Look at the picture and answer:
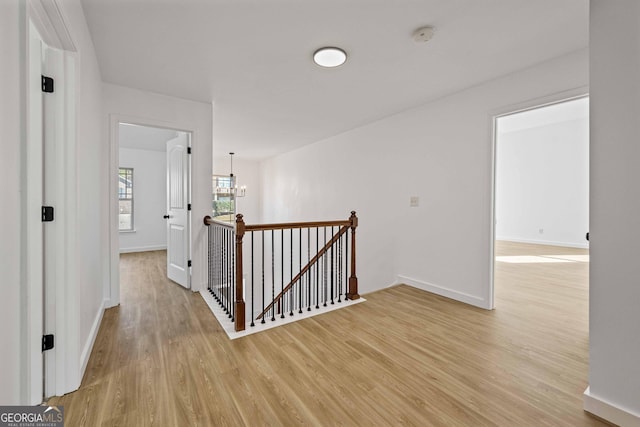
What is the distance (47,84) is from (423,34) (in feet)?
8.02

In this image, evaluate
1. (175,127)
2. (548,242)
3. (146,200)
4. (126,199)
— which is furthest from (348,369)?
(548,242)

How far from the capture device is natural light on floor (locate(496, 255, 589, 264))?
5113 mm

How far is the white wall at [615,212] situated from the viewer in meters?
1.36

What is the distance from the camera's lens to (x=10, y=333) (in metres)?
0.99

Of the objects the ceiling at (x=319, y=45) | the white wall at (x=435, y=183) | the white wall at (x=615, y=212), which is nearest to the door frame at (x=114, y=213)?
the ceiling at (x=319, y=45)

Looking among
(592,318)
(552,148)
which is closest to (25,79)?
→ (592,318)

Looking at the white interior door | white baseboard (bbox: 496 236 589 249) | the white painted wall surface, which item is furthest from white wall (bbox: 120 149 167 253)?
white baseboard (bbox: 496 236 589 249)

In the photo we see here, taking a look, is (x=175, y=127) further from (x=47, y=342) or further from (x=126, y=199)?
(x=126, y=199)

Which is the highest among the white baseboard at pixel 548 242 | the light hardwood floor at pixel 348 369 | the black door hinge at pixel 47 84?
the black door hinge at pixel 47 84

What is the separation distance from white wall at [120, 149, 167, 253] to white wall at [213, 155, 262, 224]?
4.90 ft

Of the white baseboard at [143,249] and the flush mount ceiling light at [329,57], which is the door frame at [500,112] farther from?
the white baseboard at [143,249]

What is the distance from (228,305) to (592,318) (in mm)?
2740
